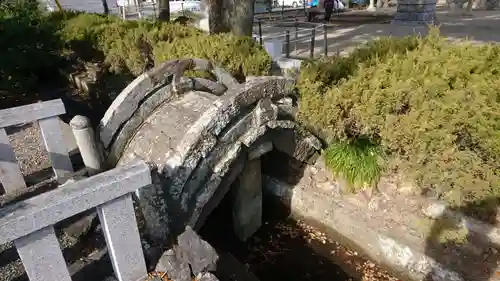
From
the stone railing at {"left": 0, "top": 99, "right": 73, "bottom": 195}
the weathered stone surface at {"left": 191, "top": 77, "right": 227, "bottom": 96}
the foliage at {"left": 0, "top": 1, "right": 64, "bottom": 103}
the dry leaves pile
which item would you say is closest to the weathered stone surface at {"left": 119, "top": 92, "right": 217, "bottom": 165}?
the weathered stone surface at {"left": 191, "top": 77, "right": 227, "bottom": 96}

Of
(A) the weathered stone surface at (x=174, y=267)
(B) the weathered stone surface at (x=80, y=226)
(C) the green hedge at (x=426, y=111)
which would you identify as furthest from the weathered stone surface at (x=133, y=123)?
(C) the green hedge at (x=426, y=111)

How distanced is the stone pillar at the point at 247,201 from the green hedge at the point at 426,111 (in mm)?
1354

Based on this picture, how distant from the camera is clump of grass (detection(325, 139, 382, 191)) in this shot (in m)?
5.59

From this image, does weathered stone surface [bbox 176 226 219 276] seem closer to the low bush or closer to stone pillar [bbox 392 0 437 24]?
the low bush

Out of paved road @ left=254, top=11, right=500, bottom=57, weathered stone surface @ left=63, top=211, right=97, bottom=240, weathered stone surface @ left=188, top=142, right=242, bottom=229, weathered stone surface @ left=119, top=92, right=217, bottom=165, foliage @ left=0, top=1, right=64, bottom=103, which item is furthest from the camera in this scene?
paved road @ left=254, top=11, right=500, bottom=57

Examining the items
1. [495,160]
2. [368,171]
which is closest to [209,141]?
[368,171]

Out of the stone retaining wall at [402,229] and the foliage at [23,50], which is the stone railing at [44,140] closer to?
the stone retaining wall at [402,229]

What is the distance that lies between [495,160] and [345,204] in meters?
2.32

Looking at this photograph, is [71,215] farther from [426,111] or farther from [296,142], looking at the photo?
[426,111]

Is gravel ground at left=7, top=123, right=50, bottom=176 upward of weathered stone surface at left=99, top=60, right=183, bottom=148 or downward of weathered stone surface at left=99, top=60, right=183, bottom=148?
downward

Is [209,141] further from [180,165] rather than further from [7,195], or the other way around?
[7,195]

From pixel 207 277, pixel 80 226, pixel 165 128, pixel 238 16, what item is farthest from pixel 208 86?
pixel 238 16

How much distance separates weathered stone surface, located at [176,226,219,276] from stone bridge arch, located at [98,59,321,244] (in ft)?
1.91

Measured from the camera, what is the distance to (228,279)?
483 cm
